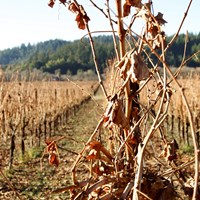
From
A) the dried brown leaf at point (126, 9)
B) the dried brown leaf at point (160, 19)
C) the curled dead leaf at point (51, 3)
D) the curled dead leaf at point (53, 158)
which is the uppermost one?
the curled dead leaf at point (51, 3)

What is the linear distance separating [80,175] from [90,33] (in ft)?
24.2

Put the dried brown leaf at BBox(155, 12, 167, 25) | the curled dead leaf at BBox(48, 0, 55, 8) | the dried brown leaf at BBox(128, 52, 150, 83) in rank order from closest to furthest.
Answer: the dried brown leaf at BBox(128, 52, 150, 83)
the dried brown leaf at BBox(155, 12, 167, 25)
the curled dead leaf at BBox(48, 0, 55, 8)

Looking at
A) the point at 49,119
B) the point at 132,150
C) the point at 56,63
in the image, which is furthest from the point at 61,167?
the point at 56,63

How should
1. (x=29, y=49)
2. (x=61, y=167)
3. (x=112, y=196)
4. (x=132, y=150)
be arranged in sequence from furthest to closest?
(x=29, y=49) → (x=61, y=167) → (x=132, y=150) → (x=112, y=196)

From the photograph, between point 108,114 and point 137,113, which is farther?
point 137,113

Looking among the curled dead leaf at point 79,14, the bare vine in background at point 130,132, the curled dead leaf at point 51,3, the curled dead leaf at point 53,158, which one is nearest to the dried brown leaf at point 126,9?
the bare vine in background at point 130,132

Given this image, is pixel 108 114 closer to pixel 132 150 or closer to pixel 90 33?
pixel 132 150

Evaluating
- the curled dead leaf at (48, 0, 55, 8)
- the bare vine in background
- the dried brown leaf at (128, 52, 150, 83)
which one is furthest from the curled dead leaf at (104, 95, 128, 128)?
the curled dead leaf at (48, 0, 55, 8)

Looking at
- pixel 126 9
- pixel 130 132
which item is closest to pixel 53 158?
pixel 130 132

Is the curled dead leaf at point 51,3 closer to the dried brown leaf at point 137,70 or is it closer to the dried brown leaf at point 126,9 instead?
the dried brown leaf at point 126,9

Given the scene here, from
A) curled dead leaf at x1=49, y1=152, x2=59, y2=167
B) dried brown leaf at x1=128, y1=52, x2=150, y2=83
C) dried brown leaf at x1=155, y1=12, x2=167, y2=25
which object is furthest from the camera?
curled dead leaf at x1=49, y1=152, x2=59, y2=167

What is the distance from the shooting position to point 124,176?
51.3 inches

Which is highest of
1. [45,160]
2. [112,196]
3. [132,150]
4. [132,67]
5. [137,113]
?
[132,67]

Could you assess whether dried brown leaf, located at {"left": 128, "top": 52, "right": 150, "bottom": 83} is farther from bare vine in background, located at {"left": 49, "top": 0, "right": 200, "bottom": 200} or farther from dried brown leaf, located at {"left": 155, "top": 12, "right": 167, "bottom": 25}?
dried brown leaf, located at {"left": 155, "top": 12, "right": 167, "bottom": 25}
